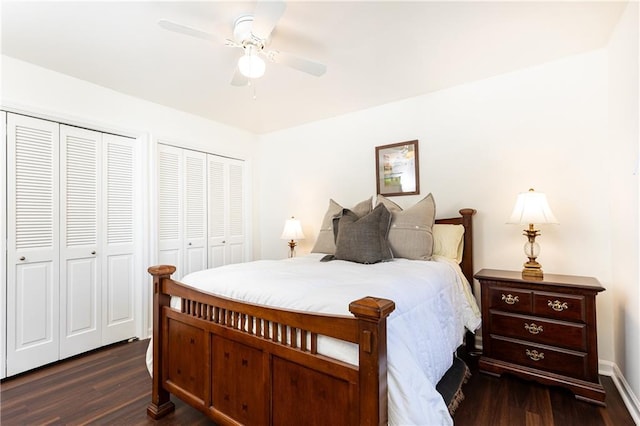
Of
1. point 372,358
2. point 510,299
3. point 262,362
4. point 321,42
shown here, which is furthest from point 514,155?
point 262,362

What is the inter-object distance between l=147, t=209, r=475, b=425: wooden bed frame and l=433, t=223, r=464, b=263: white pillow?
5.61 feet

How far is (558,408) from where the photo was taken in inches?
72.9

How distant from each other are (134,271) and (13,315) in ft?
2.97

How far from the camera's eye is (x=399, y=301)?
142cm

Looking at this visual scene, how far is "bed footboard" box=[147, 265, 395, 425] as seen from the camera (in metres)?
1.08

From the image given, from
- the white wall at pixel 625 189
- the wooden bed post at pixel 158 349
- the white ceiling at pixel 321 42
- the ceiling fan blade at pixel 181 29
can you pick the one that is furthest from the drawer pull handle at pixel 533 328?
the ceiling fan blade at pixel 181 29

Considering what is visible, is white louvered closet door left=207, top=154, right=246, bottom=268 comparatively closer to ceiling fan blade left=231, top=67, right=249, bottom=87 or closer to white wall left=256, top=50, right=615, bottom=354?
white wall left=256, top=50, right=615, bottom=354

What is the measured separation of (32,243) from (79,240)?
1.04 ft

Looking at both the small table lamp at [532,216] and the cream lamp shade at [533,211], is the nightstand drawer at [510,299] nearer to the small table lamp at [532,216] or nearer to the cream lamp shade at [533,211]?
the small table lamp at [532,216]

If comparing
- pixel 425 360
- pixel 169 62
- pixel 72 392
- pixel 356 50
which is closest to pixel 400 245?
pixel 425 360

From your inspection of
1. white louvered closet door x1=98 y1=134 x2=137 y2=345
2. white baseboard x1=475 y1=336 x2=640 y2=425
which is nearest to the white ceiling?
white louvered closet door x1=98 y1=134 x2=137 y2=345

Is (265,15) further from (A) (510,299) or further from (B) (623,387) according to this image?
(B) (623,387)

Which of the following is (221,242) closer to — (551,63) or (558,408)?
(558,408)

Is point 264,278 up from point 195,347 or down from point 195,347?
up
